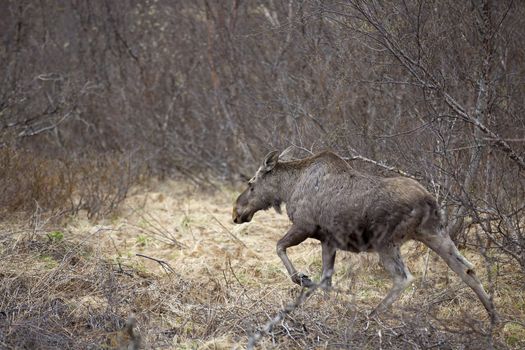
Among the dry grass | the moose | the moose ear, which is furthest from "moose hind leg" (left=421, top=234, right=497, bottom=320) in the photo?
the moose ear

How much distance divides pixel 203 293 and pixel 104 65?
9891 millimetres

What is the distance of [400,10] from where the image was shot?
7785 millimetres

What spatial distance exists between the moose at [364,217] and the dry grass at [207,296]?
0.33 metres

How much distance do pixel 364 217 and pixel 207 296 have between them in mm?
1803

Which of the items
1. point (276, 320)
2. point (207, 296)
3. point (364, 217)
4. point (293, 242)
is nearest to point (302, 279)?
point (293, 242)

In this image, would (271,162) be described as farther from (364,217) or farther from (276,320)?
(276,320)

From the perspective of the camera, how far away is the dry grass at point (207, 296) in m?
6.13

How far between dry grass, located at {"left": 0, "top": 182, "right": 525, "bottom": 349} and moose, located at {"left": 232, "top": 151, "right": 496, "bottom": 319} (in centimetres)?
33

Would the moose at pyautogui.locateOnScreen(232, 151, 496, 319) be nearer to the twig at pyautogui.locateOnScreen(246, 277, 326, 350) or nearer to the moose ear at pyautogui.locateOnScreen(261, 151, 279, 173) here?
the moose ear at pyautogui.locateOnScreen(261, 151, 279, 173)

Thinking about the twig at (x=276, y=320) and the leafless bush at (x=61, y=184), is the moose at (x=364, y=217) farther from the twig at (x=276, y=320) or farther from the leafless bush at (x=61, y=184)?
the leafless bush at (x=61, y=184)

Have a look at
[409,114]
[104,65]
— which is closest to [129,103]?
[104,65]

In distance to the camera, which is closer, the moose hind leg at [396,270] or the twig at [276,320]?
the twig at [276,320]

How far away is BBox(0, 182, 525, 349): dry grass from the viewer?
6.13 m

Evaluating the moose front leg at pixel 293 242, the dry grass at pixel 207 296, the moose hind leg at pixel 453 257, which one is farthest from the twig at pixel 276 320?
the moose hind leg at pixel 453 257
